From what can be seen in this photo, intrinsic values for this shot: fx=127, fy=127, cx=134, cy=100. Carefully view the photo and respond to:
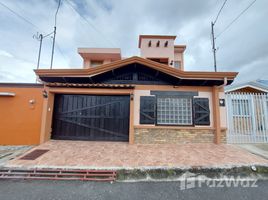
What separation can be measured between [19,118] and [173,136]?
6.87 metres

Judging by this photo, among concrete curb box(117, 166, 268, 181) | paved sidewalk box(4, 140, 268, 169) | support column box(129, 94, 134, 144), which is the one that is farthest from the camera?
support column box(129, 94, 134, 144)

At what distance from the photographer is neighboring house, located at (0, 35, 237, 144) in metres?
5.66

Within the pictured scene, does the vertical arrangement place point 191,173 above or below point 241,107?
below

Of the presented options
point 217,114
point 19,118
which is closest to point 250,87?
point 217,114

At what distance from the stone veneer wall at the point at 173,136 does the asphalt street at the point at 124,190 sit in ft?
8.88

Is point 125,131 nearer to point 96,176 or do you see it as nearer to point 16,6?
point 96,176

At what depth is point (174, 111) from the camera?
589 centimetres

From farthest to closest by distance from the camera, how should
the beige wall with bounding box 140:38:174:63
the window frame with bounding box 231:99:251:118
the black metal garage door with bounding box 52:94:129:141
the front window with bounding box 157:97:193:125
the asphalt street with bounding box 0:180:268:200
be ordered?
the beige wall with bounding box 140:38:174:63
the window frame with bounding box 231:99:251:118
the black metal garage door with bounding box 52:94:129:141
the front window with bounding box 157:97:193:125
the asphalt street with bounding box 0:180:268:200

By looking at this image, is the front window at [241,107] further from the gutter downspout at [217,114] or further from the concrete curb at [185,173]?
the concrete curb at [185,173]

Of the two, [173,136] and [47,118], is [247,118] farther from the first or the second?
[47,118]

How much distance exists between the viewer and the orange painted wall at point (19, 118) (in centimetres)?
555

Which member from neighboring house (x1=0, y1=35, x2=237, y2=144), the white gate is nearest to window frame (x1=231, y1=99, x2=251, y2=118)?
the white gate

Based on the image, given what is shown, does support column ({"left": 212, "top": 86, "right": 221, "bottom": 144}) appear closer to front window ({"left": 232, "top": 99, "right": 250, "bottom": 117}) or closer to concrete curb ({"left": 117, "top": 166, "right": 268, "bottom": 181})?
front window ({"left": 232, "top": 99, "right": 250, "bottom": 117})

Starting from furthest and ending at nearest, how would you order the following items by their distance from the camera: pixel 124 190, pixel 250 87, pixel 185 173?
pixel 250 87 < pixel 185 173 < pixel 124 190
